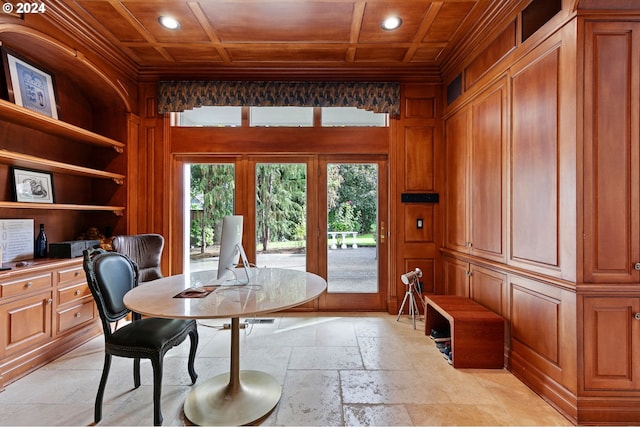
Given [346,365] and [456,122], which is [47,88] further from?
[456,122]

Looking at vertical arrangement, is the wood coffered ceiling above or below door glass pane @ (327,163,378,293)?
above

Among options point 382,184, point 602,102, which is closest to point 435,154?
point 382,184

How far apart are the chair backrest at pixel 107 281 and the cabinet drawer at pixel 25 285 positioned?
0.84m

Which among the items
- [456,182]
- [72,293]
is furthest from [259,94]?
[72,293]

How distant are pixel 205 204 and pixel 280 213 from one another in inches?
40.5

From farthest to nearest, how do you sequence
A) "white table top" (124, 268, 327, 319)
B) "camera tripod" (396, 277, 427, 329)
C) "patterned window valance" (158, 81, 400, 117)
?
"patterned window valance" (158, 81, 400, 117)
"camera tripod" (396, 277, 427, 329)
"white table top" (124, 268, 327, 319)

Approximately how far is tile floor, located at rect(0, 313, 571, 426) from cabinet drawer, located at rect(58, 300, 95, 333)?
0.85 feet

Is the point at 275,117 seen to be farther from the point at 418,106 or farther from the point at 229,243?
the point at 229,243

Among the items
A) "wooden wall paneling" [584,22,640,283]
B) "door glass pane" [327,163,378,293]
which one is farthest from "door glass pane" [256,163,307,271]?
"wooden wall paneling" [584,22,640,283]

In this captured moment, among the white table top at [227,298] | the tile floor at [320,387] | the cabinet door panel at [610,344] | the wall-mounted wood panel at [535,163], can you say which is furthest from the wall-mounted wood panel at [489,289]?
the white table top at [227,298]

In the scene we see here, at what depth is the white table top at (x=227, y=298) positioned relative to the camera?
1.50 metres

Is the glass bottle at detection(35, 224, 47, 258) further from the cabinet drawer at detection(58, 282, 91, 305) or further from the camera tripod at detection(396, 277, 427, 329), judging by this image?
the camera tripod at detection(396, 277, 427, 329)

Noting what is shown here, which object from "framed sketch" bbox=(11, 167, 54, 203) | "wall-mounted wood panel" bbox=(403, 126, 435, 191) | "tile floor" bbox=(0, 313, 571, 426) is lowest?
"tile floor" bbox=(0, 313, 571, 426)

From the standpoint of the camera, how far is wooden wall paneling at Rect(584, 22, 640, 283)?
182 cm
